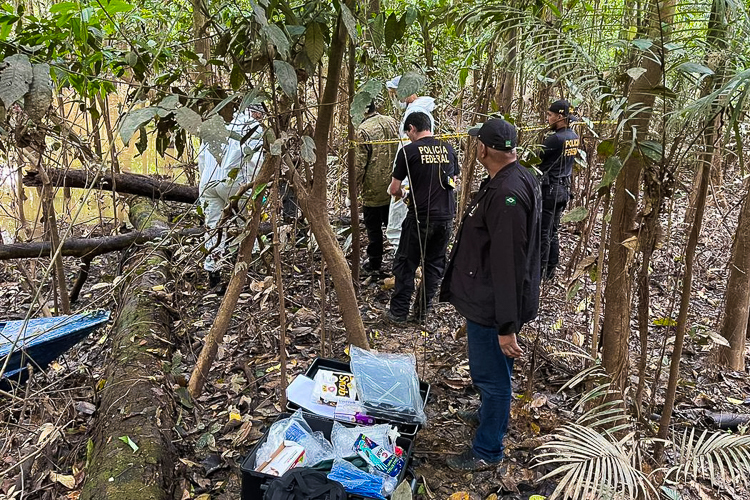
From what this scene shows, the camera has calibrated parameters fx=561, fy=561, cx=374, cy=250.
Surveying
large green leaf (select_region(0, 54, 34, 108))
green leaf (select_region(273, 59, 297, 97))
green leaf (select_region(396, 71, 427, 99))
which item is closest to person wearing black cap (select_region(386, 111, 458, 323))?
green leaf (select_region(396, 71, 427, 99))

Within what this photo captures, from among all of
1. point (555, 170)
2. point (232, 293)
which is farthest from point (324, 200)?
point (555, 170)

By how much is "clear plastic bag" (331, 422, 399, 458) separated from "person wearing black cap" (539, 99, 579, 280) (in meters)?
2.47

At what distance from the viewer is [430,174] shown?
13.5 ft

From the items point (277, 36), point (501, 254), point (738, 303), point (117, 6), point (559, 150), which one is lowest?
point (738, 303)

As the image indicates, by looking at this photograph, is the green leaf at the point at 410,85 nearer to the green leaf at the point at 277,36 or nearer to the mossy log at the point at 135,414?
the green leaf at the point at 277,36

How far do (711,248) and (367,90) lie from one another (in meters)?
4.88


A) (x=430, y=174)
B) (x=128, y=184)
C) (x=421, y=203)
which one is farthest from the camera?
(x=128, y=184)

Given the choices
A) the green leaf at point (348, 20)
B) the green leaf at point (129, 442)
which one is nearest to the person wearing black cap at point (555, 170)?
the green leaf at point (348, 20)

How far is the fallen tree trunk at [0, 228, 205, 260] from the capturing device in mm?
3768

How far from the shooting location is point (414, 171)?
4.16m

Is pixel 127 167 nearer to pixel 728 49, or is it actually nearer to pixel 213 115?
pixel 213 115

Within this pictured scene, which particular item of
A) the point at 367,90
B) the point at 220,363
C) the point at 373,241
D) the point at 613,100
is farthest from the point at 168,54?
the point at 373,241

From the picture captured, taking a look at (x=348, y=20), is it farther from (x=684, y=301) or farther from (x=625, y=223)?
(x=684, y=301)

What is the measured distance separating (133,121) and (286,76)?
66 centimetres
